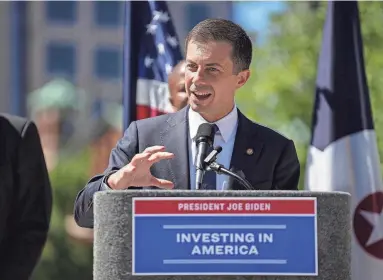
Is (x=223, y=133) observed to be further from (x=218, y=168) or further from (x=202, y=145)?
(x=218, y=168)

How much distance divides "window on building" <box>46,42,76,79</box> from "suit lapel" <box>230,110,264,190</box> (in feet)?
192

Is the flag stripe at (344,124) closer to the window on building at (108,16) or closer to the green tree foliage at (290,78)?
the green tree foliage at (290,78)

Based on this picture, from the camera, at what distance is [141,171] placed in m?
3.55

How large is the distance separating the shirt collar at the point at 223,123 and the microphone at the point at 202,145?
321 mm

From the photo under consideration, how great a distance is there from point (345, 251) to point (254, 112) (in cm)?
1364

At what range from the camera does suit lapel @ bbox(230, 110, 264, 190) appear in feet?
13.5

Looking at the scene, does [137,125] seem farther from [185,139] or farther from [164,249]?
[164,249]

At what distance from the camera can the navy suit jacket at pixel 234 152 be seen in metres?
4.12

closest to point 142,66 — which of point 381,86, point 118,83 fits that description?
point 381,86

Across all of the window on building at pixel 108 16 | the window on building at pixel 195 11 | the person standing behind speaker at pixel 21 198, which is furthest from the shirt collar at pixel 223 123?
the window on building at pixel 108 16

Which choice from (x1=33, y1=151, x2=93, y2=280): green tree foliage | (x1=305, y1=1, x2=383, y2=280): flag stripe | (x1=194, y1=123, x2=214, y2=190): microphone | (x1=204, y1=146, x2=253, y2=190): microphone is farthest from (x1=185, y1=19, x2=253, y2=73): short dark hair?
(x1=33, y1=151, x2=93, y2=280): green tree foliage

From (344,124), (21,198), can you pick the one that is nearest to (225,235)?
(21,198)

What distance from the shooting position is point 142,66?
7.19 meters

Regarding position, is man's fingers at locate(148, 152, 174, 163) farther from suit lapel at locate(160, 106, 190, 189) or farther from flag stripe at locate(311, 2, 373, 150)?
flag stripe at locate(311, 2, 373, 150)
